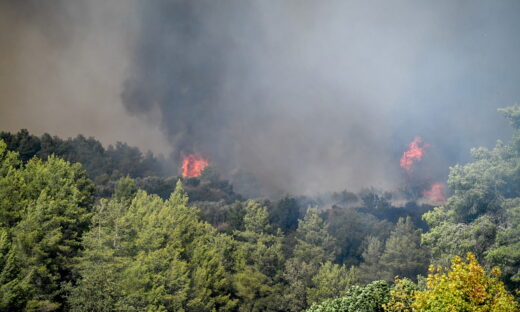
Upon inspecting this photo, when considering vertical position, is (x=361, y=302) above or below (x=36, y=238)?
below

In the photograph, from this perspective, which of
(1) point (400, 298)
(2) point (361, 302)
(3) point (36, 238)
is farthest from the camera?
(3) point (36, 238)

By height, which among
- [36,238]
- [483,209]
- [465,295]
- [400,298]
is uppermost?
[483,209]

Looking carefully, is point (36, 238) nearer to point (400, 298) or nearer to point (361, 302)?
point (361, 302)

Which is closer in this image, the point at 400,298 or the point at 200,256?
the point at 400,298

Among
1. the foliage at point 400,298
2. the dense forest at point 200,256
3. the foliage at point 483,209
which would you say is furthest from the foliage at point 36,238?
the foliage at point 483,209

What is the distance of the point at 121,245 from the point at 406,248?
7592 cm

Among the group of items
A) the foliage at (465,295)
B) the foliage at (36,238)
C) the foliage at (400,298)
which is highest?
the foliage at (36,238)

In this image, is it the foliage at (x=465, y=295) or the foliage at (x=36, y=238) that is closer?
the foliage at (x=465, y=295)

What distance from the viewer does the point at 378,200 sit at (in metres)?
194

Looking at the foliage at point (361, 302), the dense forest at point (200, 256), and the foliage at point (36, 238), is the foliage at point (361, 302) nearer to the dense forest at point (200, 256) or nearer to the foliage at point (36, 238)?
the dense forest at point (200, 256)

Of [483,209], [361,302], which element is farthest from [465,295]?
[483,209]

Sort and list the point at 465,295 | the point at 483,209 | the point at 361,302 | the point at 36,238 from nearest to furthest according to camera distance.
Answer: the point at 465,295 → the point at 361,302 → the point at 36,238 → the point at 483,209

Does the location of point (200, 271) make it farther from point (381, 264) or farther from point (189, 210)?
point (381, 264)

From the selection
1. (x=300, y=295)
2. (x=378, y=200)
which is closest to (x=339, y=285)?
(x=300, y=295)
